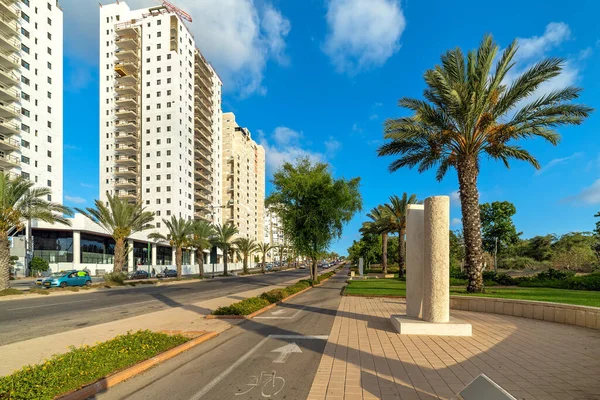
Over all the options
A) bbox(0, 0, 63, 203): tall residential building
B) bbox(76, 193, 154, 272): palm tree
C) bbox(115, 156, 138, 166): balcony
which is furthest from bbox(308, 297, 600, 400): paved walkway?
bbox(115, 156, 138, 166): balcony

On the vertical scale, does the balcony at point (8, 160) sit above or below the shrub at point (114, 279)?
above

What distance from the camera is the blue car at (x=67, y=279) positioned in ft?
90.6

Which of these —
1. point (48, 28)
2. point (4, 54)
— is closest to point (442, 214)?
point (4, 54)

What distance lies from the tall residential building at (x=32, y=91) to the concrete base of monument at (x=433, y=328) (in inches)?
2273

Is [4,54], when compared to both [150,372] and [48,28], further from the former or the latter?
[150,372]

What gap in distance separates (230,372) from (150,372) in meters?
1.44

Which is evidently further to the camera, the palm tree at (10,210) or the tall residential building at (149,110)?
the tall residential building at (149,110)

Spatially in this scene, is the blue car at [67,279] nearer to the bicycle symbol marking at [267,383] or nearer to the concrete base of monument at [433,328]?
the bicycle symbol marking at [267,383]

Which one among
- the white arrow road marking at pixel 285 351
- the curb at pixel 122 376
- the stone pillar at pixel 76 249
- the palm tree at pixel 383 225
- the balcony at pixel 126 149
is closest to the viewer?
the curb at pixel 122 376

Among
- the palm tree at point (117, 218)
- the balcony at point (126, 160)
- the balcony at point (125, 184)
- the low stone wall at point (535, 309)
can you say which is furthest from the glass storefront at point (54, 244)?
the low stone wall at point (535, 309)

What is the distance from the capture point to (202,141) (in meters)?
81.1

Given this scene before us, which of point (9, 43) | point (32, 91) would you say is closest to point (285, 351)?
→ point (9, 43)

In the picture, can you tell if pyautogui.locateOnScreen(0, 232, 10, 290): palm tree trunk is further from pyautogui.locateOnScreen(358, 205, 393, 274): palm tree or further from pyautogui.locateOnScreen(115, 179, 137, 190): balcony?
pyautogui.locateOnScreen(115, 179, 137, 190): balcony

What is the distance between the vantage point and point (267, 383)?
18.7 ft
